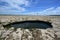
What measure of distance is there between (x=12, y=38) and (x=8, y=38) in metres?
0.63

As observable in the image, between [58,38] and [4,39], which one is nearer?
[4,39]

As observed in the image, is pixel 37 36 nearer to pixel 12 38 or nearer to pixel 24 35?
pixel 24 35

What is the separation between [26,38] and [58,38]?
5.35m

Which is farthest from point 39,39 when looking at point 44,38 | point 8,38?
point 8,38

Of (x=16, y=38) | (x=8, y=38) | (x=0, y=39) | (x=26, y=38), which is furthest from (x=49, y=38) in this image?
(x=0, y=39)

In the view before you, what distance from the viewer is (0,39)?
14531 mm

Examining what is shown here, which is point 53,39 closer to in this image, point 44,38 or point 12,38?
point 44,38

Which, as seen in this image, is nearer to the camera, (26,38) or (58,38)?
(26,38)

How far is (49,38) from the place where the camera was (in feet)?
49.4

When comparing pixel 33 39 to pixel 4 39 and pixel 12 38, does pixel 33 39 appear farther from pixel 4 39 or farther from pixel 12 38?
pixel 4 39

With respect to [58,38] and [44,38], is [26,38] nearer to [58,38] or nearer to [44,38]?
[44,38]

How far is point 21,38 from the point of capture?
1476 centimetres

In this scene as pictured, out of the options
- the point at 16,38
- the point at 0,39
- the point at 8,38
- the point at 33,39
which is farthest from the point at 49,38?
the point at 0,39

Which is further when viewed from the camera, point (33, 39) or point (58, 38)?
point (58, 38)
